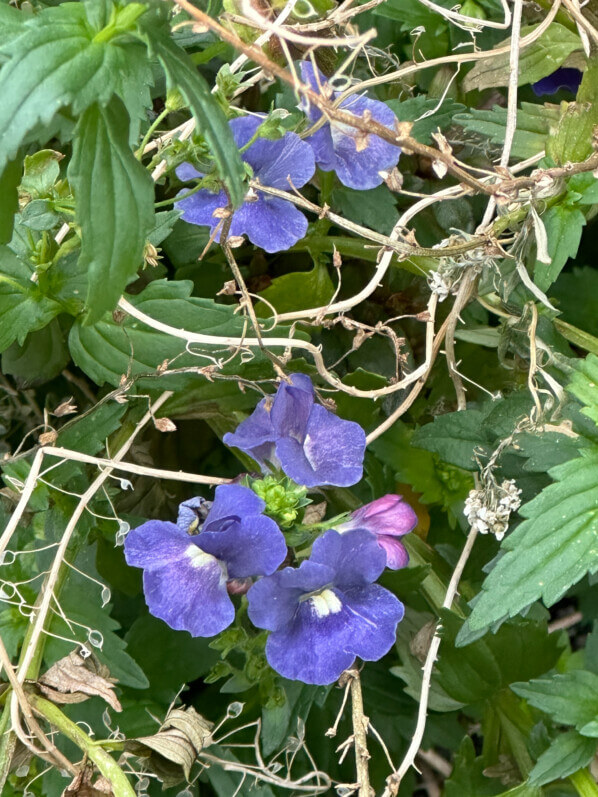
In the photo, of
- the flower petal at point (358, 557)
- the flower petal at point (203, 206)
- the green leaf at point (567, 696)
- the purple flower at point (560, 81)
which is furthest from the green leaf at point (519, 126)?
the green leaf at point (567, 696)

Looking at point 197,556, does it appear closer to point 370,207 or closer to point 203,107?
point 203,107

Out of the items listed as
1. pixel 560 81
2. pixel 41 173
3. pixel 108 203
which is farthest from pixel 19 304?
pixel 560 81

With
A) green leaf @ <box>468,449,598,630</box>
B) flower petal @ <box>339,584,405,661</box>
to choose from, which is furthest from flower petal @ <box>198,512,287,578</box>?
A: green leaf @ <box>468,449,598,630</box>

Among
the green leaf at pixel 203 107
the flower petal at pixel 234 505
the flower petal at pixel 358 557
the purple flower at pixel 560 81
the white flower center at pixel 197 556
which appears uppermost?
the green leaf at pixel 203 107

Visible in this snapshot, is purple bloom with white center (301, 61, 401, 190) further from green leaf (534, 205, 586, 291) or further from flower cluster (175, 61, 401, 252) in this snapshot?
green leaf (534, 205, 586, 291)

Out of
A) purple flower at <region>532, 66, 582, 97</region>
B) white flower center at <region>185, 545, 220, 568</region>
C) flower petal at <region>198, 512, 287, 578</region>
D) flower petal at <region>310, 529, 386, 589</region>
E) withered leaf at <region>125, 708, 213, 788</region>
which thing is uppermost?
purple flower at <region>532, 66, 582, 97</region>

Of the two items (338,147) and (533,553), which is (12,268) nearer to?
(338,147)

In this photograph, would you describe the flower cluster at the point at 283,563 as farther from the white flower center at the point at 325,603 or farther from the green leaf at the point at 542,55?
the green leaf at the point at 542,55
